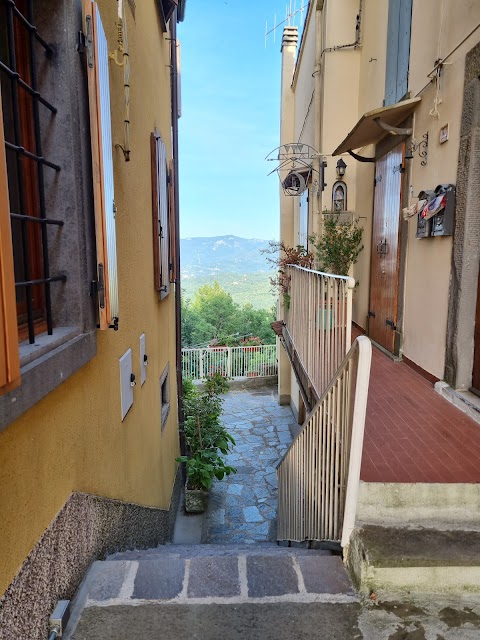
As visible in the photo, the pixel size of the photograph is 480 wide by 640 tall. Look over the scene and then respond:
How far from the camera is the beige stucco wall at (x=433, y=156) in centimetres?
384

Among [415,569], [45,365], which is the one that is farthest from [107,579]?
[415,569]

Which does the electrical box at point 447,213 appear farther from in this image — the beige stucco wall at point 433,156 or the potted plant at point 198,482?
the potted plant at point 198,482

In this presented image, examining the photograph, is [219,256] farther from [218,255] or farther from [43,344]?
[43,344]

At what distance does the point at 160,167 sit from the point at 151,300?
150cm

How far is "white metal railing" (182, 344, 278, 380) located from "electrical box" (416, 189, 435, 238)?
1154 cm

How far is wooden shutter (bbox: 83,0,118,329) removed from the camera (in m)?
1.99

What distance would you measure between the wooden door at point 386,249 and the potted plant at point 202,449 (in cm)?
301

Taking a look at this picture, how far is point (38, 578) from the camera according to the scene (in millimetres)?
1610

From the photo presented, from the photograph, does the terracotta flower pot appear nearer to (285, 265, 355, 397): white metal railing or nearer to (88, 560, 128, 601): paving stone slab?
(285, 265, 355, 397): white metal railing

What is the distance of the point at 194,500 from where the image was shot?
6262 mm

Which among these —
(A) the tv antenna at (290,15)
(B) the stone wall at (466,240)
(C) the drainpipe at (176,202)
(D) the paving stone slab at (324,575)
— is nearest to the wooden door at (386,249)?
(B) the stone wall at (466,240)

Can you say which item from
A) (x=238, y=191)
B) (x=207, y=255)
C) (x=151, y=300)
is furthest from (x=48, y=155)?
(x=207, y=255)

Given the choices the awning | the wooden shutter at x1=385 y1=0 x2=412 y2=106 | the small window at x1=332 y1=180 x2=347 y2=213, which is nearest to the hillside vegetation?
the small window at x1=332 y1=180 x2=347 y2=213

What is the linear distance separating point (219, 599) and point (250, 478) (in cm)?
623
